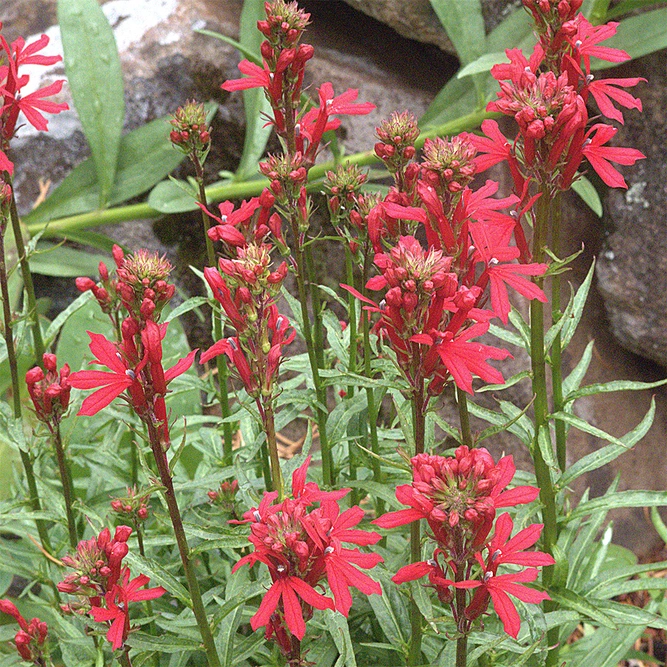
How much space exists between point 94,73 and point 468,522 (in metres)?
2.49

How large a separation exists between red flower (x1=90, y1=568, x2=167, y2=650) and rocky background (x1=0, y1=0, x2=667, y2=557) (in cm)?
192

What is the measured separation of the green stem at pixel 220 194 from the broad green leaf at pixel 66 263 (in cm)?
9

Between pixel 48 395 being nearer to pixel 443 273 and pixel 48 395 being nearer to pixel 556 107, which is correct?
pixel 443 273

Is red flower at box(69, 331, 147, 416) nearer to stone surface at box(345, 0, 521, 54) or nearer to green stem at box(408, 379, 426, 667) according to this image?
green stem at box(408, 379, 426, 667)

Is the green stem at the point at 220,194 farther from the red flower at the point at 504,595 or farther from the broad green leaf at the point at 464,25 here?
the red flower at the point at 504,595

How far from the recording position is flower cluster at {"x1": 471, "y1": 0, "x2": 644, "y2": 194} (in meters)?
1.31

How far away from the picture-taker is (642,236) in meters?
2.91

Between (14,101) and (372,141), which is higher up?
(14,101)

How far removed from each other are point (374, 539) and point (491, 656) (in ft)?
1.92

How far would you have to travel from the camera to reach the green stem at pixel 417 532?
1.22 meters

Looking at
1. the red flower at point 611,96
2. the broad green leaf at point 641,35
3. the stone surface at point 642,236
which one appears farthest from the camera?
the stone surface at point 642,236

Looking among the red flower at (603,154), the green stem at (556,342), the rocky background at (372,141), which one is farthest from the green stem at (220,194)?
the red flower at (603,154)

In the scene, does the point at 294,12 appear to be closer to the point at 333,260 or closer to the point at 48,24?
the point at 333,260

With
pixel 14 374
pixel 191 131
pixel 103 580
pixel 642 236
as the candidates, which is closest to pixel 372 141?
pixel 642 236
